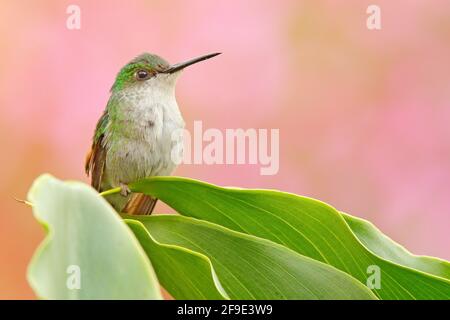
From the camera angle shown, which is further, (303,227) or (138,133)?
(138,133)

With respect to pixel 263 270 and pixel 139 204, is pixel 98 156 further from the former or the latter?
pixel 263 270

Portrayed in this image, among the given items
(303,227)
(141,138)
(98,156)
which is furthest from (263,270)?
(98,156)

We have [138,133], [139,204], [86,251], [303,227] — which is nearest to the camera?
[86,251]

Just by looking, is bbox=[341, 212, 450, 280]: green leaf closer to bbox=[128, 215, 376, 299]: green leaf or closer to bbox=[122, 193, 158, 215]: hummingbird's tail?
bbox=[128, 215, 376, 299]: green leaf

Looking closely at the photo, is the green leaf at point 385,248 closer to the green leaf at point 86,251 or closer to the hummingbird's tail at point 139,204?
the green leaf at point 86,251

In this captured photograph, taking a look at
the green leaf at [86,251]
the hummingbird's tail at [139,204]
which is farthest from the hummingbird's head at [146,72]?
the green leaf at [86,251]

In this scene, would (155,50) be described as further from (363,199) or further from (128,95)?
(363,199)
